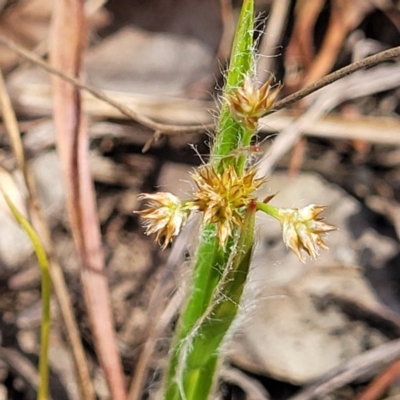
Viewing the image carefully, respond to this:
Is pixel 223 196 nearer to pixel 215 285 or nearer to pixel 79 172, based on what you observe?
pixel 215 285

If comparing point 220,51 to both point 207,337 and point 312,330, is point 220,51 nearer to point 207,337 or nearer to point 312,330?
point 312,330

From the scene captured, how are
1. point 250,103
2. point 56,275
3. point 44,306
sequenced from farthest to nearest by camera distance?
point 56,275, point 44,306, point 250,103

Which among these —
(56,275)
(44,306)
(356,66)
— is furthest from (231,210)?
(56,275)

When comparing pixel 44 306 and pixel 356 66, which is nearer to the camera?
pixel 356 66

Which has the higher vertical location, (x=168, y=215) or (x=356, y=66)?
(x=356, y=66)

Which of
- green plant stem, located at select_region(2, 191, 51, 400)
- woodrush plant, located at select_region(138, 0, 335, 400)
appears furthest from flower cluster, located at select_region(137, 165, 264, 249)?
green plant stem, located at select_region(2, 191, 51, 400)

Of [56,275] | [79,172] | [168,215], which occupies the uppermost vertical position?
[168,215]

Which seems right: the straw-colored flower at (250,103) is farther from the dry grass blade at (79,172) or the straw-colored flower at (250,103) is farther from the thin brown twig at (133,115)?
the dry grass blade at (79,172)

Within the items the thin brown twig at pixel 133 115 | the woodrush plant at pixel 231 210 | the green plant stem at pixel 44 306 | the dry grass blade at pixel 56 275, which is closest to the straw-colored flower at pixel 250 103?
the woodrush plant at pixel 231 210
